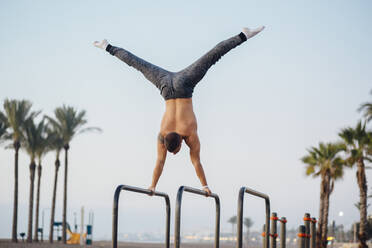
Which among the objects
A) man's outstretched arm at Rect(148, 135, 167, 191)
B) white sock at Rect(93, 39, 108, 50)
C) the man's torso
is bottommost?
man's outstretched arm at Rect(148, 135, 167, 191)

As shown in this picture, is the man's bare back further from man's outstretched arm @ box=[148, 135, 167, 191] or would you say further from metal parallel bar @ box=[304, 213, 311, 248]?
metal parallel bar @ box=[304, 213, 311, 248]

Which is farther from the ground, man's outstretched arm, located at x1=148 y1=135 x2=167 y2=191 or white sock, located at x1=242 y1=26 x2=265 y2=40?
white sock, located at x1=242 y1=26 x2=265 y2=40

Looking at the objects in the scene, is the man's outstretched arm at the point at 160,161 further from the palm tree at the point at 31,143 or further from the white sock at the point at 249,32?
the palm tree at the point at 31,143

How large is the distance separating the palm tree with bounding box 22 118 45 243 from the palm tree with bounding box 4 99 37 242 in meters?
0.51

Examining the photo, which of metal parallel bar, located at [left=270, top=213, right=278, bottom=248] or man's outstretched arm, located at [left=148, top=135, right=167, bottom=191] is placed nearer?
man's outstretched arm, located at [left=148, top=135, right=167, bottom=191]

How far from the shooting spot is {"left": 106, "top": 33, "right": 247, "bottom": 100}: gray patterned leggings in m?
6.89

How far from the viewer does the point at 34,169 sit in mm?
38312

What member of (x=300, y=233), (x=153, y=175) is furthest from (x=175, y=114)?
(x=300, y=233)

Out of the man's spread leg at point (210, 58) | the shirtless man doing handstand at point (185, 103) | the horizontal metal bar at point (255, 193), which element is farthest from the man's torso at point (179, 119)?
the horizontal metal bar at point (255, 193)

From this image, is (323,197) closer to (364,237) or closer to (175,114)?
(364,237)

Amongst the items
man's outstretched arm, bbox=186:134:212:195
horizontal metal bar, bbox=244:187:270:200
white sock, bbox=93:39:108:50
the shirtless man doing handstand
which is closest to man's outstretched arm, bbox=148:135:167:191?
the shirtless man doing handstand

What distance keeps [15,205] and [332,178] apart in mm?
20811

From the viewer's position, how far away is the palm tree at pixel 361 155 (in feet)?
101

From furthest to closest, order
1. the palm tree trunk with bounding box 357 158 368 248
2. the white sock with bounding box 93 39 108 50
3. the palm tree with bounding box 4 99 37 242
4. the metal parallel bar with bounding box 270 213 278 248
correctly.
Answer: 1. the palm tree with bounding box 4 99 37 242
2. the palm tree trunk with bounding box 357 158 368 248
3. the metal parallel bar with bounding box 270 213 278 248
4. the white sock with bounding box 93 39 108 50
